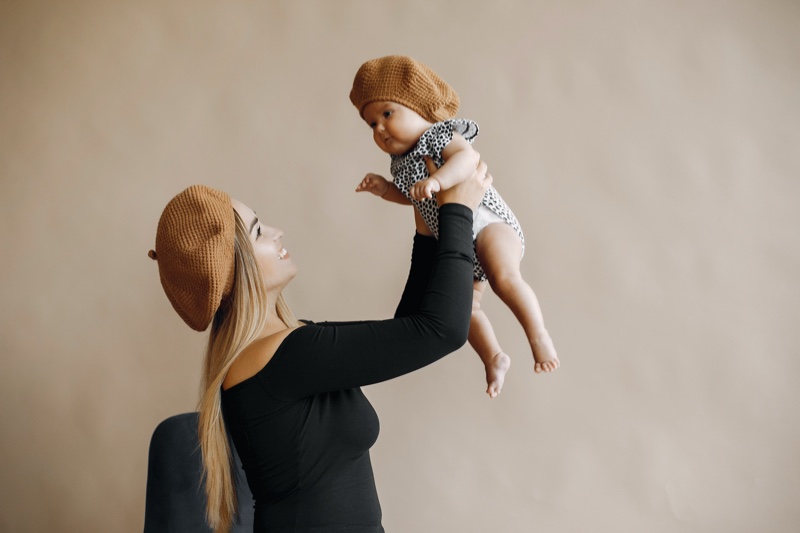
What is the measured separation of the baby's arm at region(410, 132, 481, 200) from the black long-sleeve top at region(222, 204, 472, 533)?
4 cm

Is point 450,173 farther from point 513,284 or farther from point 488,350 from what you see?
point 488,350

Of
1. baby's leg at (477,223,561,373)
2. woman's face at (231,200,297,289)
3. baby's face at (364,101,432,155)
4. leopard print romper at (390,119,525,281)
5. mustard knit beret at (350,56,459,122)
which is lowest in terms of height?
baby's leg at (477,223,561,373)

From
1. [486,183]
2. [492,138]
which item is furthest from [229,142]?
[486,183]

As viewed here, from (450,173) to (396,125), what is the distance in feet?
0.70

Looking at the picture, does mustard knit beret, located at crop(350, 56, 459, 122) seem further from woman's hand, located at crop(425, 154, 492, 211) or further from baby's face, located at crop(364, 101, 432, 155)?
woman's hand, located at crop(425, 154, 492, 211)

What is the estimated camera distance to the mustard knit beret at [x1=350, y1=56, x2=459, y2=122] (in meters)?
1.47

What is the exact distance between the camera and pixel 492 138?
8.45 feet

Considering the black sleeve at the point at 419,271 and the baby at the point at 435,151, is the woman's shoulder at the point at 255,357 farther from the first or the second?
the baby at the point at 435,151

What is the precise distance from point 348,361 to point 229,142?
1671 mm

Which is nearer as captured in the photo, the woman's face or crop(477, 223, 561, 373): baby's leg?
crop(477, 223, 561, 373): baby's leg

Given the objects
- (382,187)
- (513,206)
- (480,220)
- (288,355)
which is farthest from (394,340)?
(513,206)

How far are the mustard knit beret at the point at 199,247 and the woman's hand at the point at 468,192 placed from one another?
17.7 inches

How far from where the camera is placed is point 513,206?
2541mm

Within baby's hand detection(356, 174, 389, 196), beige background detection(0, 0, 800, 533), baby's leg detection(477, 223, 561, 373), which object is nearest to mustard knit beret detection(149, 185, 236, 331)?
baby's hand detection(356, 174, 389, 196)
